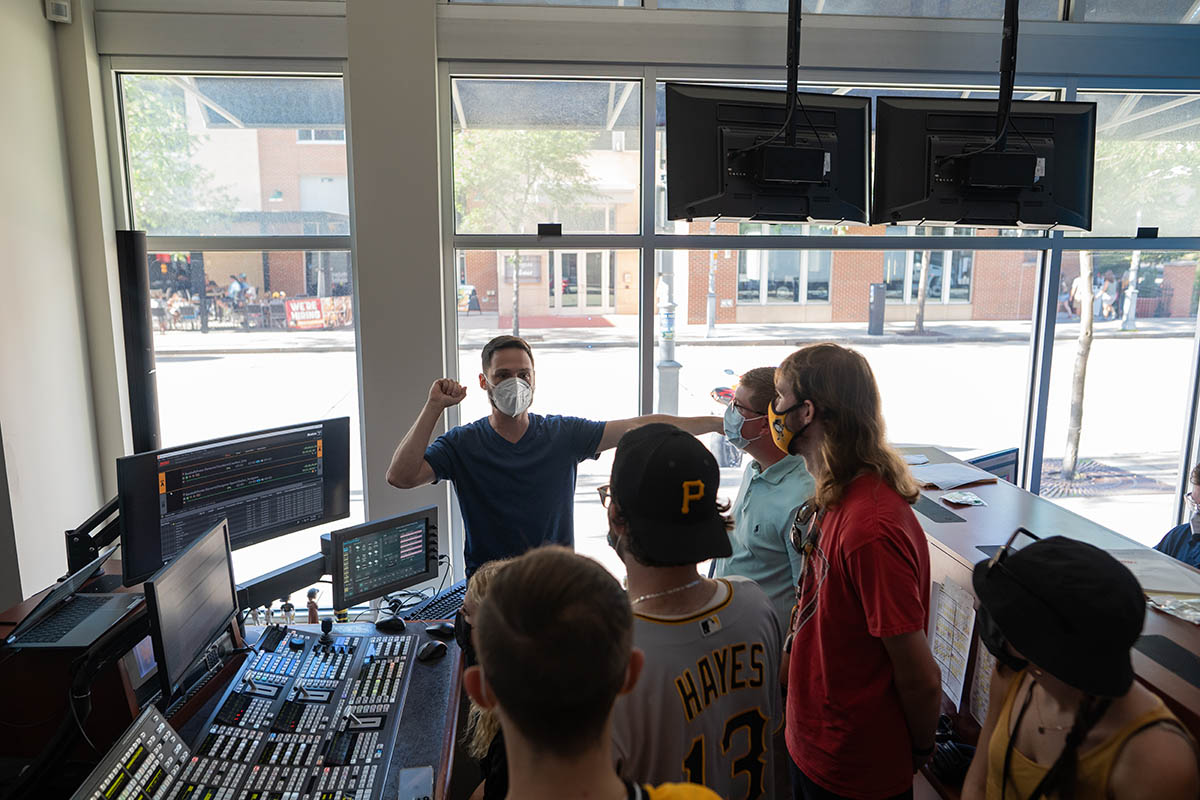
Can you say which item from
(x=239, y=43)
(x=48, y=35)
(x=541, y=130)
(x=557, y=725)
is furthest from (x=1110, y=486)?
(x=48, y=35)

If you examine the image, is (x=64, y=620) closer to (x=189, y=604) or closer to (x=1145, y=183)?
(x=189, y=604)

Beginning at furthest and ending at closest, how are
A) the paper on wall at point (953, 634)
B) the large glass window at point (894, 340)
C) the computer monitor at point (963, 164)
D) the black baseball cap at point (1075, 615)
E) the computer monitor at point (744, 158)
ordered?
the large glass window at point (894, 340), the computer monitor at point (963, 164), the computer monitor at point (744, 158), the paper on wall at point (953, 634), the black baseball cap at point (1075, 615)

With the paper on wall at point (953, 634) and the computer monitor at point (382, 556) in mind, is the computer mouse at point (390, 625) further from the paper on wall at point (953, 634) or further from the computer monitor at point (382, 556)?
the paper on wall at point (953, 634)

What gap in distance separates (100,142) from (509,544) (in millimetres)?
2736

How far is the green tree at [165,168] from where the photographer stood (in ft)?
11.5

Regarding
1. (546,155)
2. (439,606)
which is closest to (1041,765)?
(439,606)

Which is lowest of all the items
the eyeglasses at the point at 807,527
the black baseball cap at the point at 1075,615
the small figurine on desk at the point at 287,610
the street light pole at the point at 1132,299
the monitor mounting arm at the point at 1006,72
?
the small figurine on desk at the point at 287,610

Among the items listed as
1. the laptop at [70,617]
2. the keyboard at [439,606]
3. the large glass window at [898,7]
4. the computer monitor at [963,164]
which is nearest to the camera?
the laptop at [70,617]

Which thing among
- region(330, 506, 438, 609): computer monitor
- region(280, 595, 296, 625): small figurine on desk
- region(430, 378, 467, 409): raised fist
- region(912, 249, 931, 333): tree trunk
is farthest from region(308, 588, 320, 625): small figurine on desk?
region(912, 249, 931, 333): tree trunk

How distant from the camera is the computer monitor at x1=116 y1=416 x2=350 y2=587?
7.37ft

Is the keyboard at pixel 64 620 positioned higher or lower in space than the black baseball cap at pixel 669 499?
lower

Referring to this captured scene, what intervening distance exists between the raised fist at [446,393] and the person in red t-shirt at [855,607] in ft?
3.95

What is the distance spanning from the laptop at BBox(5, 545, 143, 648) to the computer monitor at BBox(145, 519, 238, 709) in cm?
18

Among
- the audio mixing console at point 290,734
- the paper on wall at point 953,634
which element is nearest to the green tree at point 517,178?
the audio mixing console at point 290,734
